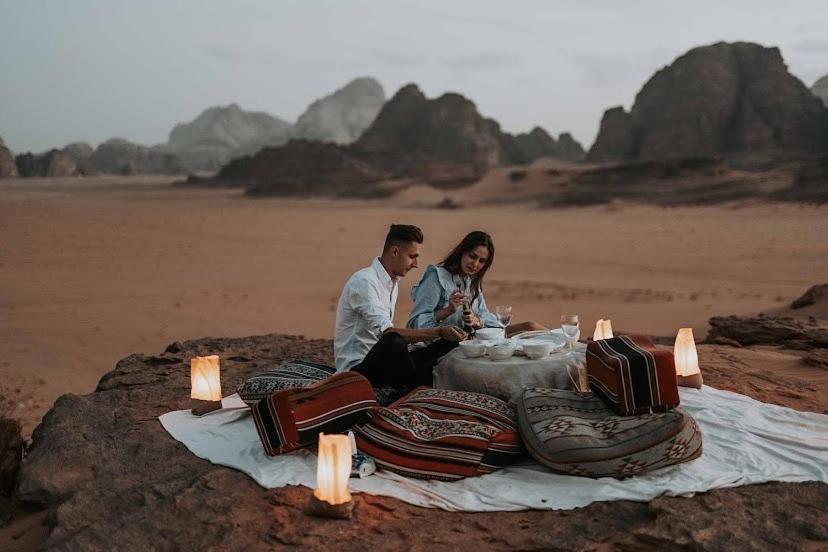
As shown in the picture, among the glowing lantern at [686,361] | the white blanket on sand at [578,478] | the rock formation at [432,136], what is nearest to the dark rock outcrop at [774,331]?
the glowing lantern at [686,361]

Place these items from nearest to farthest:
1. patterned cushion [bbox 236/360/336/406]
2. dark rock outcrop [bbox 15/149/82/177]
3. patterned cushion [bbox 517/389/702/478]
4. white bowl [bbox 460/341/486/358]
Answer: patterned cushion [bbox 517/389/702/478] → white bowl [bbox 460/341/486/358] → patterned cushion [bbox 236/360/336/406] → dark rock outcrop [bbox 15/149/82/177]

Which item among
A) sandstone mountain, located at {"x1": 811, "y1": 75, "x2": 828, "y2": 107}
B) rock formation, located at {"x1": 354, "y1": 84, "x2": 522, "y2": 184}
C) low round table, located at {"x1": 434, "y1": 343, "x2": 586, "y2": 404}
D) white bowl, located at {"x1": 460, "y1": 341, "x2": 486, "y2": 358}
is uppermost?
sandstone mountain, located at {"x1": 811, "y1": 75, "x2": 828, "y2": 107}

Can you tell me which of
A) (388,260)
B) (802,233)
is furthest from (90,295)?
(802,233)

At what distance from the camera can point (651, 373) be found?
383 centimetres

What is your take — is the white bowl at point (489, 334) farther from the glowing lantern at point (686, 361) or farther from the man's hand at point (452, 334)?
the glowing lantern at point (686, 361)

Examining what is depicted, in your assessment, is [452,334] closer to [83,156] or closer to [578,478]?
[578,478]

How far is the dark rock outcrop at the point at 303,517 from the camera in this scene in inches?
122

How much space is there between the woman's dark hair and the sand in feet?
16.5

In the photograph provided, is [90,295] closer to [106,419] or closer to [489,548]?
[106,419]

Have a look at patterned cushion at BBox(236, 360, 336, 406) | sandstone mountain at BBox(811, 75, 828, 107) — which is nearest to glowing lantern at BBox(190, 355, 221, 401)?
patterned cushion at BBox(236, 360, 336, 406)

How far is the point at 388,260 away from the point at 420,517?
1.79 meters

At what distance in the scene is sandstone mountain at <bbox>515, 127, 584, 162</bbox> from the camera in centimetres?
8325

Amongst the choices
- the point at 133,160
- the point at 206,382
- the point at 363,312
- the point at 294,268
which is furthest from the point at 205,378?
the point at 133,160

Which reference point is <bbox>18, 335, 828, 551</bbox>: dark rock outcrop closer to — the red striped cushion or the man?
the red striped cushion
